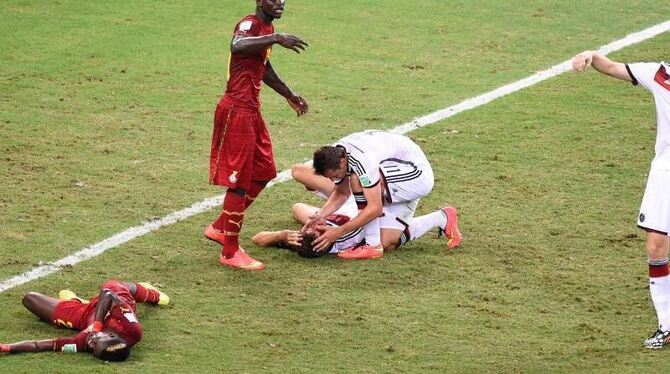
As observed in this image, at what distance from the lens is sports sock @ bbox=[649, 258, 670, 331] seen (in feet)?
30.8

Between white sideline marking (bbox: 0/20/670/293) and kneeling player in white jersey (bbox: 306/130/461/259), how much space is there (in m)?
1.28

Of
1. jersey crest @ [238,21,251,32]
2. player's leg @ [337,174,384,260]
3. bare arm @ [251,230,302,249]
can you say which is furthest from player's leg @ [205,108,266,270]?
player's leg @ [337,174,384,260]

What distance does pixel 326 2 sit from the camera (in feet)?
59.4

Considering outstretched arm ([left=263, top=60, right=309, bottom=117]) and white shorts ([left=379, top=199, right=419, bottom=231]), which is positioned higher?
outstretched arm ([left=263, top=60, right=309, bottom=117])

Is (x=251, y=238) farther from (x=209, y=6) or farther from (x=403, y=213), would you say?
(x=209, y=6)

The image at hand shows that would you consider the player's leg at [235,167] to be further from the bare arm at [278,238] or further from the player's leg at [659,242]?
the player's leg at [659,242]

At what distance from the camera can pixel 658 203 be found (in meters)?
9.27

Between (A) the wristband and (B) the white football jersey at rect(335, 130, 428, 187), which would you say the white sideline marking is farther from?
(B) the white football jersey at rect(335, 130, 428, 187)

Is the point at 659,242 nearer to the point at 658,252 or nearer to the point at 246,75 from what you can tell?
the point at 658,252

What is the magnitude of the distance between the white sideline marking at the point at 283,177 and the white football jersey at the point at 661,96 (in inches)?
164

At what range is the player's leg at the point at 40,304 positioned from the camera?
374 inches

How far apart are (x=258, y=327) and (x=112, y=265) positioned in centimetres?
161

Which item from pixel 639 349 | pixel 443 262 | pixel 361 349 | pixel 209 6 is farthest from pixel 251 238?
pixel 209 6

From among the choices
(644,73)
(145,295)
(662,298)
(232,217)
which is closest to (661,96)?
(644,73)
